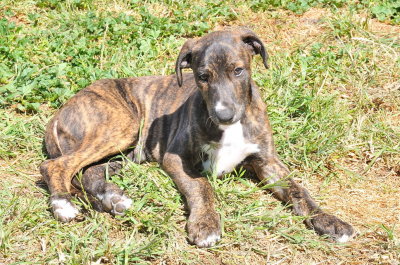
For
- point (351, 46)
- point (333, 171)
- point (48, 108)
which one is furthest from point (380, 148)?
point (48, 108)

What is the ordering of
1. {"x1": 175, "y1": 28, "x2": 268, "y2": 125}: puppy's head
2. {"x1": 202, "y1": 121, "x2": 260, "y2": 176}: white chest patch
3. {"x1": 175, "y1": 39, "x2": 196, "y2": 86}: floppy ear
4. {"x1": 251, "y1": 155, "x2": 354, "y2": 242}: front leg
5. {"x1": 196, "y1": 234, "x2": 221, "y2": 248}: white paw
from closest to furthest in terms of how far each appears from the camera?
{"x1": 196, "y1": 234, "x2": 221, "y2": 248}: white paw
{"x1": 251, "y1": 155, "x2": 354, "y2": 242}: front leg
{"x1": 175, "y1": 28, "x2": 268, "y2": 125}: puppy's head
{"x1": 175, "y1": 39, "x2": 196, "y2": 86}: floppy ear
{"x1": 202, "y1": 121, "x2": 260, "y2": 176}: white chest patch

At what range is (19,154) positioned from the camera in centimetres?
593

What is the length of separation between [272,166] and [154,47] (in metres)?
2.85

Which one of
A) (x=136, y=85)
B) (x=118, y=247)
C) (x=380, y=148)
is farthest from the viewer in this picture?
(x=136, y=85)

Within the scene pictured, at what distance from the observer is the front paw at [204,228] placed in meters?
4.48

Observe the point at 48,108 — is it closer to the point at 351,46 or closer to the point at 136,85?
the point at 136,85

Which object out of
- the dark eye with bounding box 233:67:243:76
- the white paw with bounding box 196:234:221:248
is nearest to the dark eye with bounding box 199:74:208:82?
the dark eye with bounding box 233:67:243:76

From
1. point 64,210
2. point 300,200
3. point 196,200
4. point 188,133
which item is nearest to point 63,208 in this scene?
point 64,210

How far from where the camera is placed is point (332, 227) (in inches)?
181

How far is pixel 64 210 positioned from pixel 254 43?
2.20 meters

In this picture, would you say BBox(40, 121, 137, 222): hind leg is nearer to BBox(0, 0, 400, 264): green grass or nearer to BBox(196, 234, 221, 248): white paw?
BBox(0, 0, 400, 264): green grass

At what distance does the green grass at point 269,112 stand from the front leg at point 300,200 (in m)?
0.10

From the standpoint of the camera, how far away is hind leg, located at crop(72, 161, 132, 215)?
491cm

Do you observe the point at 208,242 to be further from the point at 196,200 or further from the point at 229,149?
the point at 229,149
